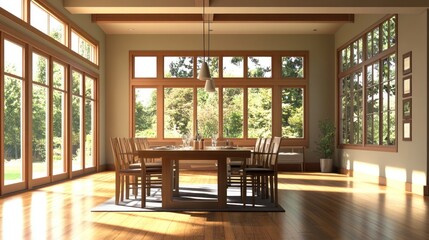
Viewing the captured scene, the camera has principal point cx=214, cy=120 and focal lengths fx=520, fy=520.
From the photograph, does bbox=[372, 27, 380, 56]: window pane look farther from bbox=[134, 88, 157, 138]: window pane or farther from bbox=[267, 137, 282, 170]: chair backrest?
bbox=[134, 88, 157, 138]: window pane

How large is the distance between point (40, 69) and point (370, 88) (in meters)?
6.54

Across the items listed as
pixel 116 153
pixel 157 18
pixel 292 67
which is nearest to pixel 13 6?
pixel 116 153

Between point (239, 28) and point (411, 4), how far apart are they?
18.2ft

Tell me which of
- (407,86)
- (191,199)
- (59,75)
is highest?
(59,75)

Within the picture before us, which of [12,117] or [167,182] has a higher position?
[12,117]

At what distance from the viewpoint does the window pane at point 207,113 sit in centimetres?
1402

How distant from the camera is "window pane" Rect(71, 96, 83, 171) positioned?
439 inches

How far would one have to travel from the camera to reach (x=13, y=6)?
7938 millimetres

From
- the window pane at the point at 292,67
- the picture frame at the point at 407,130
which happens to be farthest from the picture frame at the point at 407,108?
the window pane at the point at 292,67

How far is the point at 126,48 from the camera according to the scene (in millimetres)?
13891

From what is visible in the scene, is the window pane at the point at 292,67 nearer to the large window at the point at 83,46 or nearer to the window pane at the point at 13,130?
the large window at the point at 83,46

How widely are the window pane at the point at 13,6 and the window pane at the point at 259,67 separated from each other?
705 centimetres

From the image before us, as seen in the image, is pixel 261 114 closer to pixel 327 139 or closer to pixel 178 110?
pixel 327 139

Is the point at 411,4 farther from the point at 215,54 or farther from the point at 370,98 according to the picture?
the point at 215,54
